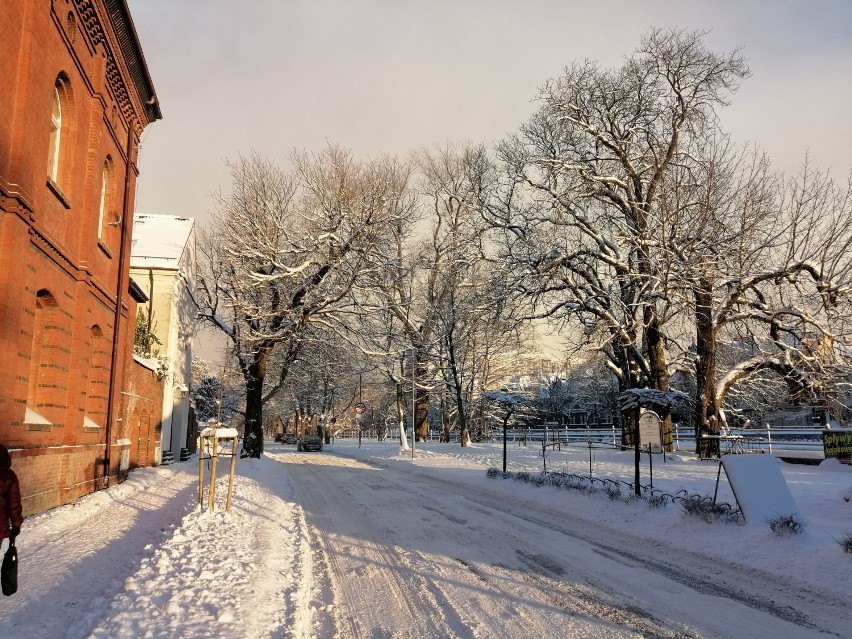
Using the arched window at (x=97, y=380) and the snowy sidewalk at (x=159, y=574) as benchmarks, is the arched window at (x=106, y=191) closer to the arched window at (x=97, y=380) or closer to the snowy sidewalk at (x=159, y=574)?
the arched window at (x=97, y=380)

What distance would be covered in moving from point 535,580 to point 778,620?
238 centimetres

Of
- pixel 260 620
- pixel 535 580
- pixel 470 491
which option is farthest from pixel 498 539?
pixel 470 491

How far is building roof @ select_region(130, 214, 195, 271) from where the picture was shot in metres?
25.7

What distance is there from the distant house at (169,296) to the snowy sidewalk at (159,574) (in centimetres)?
1353

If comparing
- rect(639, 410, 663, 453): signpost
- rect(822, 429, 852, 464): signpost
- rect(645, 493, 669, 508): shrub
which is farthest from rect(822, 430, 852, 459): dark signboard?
rect(645, 493, 669, 508): shrub

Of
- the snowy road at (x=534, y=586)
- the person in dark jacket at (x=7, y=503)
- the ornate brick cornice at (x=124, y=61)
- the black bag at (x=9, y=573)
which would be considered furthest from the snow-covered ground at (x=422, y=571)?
the ornate brick cornice at (x=124, y=61)

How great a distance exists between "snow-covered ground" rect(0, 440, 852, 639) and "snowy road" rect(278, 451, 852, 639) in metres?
0.03

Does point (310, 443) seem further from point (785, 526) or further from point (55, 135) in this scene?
point (785, 526)

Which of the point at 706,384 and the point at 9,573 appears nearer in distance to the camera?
the point at 9,573

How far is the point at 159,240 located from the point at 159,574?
23.3 metres

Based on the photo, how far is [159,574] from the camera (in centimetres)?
660

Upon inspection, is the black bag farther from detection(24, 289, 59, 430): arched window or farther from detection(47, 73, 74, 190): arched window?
detection(47, 73, 74, 190): arched window

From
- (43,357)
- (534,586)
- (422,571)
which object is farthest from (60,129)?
(534,586)

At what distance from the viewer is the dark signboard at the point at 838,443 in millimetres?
17469
